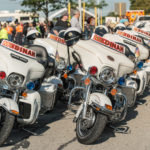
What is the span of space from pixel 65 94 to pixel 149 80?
1.78 m

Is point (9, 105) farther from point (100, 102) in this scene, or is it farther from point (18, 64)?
point (100, 102)

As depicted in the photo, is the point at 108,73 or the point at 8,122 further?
the point at 108,73

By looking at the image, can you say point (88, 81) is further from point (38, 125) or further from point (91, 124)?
point (38, 125)

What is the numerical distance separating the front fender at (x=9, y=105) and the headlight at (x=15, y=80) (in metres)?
0.23

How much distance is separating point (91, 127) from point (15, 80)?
1171 mm

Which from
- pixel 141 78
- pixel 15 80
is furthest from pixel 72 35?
pixel 141 78

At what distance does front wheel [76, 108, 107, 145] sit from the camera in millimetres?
4656

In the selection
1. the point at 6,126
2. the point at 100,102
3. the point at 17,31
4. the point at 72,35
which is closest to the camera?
the point at 6,126

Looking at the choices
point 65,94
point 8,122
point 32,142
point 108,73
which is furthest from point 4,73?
point 65,94

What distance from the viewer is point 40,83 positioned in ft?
18.7

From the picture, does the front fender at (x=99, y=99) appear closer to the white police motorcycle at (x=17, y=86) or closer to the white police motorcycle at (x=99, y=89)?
the white police motorcycle at (x=99, y=89)

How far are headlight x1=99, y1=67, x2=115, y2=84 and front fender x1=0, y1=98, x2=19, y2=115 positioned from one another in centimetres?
123

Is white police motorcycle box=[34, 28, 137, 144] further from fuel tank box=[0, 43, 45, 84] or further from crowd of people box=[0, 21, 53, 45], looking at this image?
crowd of people box=[0, 21, 53, 45]

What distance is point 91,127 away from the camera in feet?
15.7
